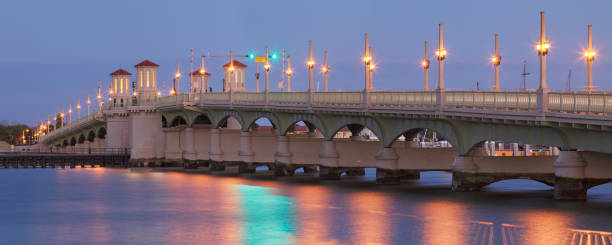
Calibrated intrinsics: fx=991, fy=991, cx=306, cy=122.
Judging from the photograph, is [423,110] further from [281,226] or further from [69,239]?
[69,239]

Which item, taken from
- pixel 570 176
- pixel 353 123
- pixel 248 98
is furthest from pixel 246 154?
pixel 570 176

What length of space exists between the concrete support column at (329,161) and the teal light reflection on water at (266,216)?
7179mm

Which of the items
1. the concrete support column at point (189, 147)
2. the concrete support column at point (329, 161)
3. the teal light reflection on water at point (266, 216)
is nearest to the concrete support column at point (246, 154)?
the concrete support column at point (189, 147)

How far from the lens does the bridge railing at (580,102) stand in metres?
46.5

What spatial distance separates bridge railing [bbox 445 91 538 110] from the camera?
52.6 meters

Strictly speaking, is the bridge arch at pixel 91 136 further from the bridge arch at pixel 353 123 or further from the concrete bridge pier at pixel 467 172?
the concrete bridge pier at pixel 467 172

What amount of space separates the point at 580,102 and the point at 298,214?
17419 mm

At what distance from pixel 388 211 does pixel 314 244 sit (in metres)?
13.3

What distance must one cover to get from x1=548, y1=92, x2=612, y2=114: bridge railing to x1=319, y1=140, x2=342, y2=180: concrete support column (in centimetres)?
3227

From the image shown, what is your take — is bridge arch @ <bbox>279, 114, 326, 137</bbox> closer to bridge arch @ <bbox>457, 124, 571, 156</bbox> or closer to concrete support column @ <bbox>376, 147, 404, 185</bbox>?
concrete support column @ <bbox>376, 147, 404, 185</bbox>

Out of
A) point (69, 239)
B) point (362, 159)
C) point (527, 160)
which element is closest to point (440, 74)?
point (527, 160)

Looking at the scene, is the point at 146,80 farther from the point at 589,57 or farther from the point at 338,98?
the point at 589,57

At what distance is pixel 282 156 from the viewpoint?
89875 millimetres

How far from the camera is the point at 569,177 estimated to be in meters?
54.4
